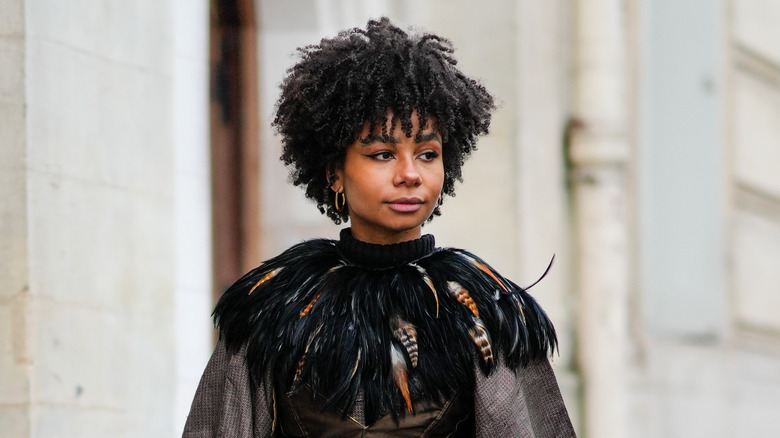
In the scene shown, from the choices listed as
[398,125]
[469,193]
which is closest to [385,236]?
[398,125]

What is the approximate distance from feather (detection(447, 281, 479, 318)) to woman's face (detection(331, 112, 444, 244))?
148mm

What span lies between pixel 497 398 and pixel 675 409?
5.85 metres

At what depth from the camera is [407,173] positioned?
11.3ft

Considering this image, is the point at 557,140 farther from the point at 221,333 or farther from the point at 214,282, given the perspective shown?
the point at 221,333

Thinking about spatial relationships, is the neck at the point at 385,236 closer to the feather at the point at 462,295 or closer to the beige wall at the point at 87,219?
the feather at the point at 462,295

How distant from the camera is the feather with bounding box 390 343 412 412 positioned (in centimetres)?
341

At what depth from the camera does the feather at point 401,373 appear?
134 inches

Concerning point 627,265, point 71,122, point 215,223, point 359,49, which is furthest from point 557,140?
point 359,49

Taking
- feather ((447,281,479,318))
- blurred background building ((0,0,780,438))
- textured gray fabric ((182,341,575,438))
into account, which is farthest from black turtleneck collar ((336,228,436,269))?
blurred background building ((0,0,780,438))

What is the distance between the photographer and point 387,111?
11.3 ft

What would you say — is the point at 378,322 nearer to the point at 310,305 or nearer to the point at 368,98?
the point at 310,305

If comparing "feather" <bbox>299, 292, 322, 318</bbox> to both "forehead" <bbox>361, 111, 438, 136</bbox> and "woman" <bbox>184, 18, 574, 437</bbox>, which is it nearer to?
"woman" <bbox>184, 18, 574, 437</bbox>

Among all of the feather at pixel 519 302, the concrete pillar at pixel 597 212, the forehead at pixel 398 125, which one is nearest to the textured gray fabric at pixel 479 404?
the feather at pixel 519 302

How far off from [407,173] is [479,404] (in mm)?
484
